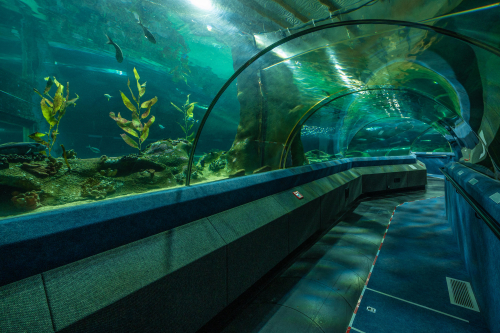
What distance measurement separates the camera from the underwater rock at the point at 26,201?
363 centimetres

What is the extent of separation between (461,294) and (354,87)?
6413mm

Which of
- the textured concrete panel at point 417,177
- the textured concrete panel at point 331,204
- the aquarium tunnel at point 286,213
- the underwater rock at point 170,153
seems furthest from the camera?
the textured concrete panel at point 417,177

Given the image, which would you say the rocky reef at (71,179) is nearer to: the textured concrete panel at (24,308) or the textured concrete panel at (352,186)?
the textured concrete panel at (24,308)

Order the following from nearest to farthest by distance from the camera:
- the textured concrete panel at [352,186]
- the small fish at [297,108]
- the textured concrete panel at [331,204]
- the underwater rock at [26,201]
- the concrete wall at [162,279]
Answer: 1. the concrete wall at [162,279]
2. the underwater rock at [26,201]
3. the textured concrete panel at [331,204]
4. the textured concrete panel at [352,186]
5. the small fish at [297,108]

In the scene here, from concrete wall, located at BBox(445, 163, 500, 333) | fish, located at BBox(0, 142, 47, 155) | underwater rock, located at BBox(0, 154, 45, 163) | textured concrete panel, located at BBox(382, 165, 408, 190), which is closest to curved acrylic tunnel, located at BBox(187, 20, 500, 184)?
concrete wall, located at BBox(445, 163, 500, 333)

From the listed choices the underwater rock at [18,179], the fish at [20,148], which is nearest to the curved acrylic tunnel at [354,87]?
the underwater rock at [18,179]

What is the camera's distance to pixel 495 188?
2.07 m

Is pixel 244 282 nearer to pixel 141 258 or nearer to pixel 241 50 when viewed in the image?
pixel 141 258

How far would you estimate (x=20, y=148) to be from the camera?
195 inches

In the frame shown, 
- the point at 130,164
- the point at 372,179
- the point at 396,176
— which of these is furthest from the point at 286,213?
the point at 396,176

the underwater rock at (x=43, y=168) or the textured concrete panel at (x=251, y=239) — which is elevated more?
the underwater rock at (x=43, y=168)

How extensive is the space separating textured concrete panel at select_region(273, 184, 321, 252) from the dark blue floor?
105cm

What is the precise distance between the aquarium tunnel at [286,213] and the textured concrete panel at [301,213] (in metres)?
0.04

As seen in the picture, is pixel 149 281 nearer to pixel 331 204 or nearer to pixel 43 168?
pixel 331 204
